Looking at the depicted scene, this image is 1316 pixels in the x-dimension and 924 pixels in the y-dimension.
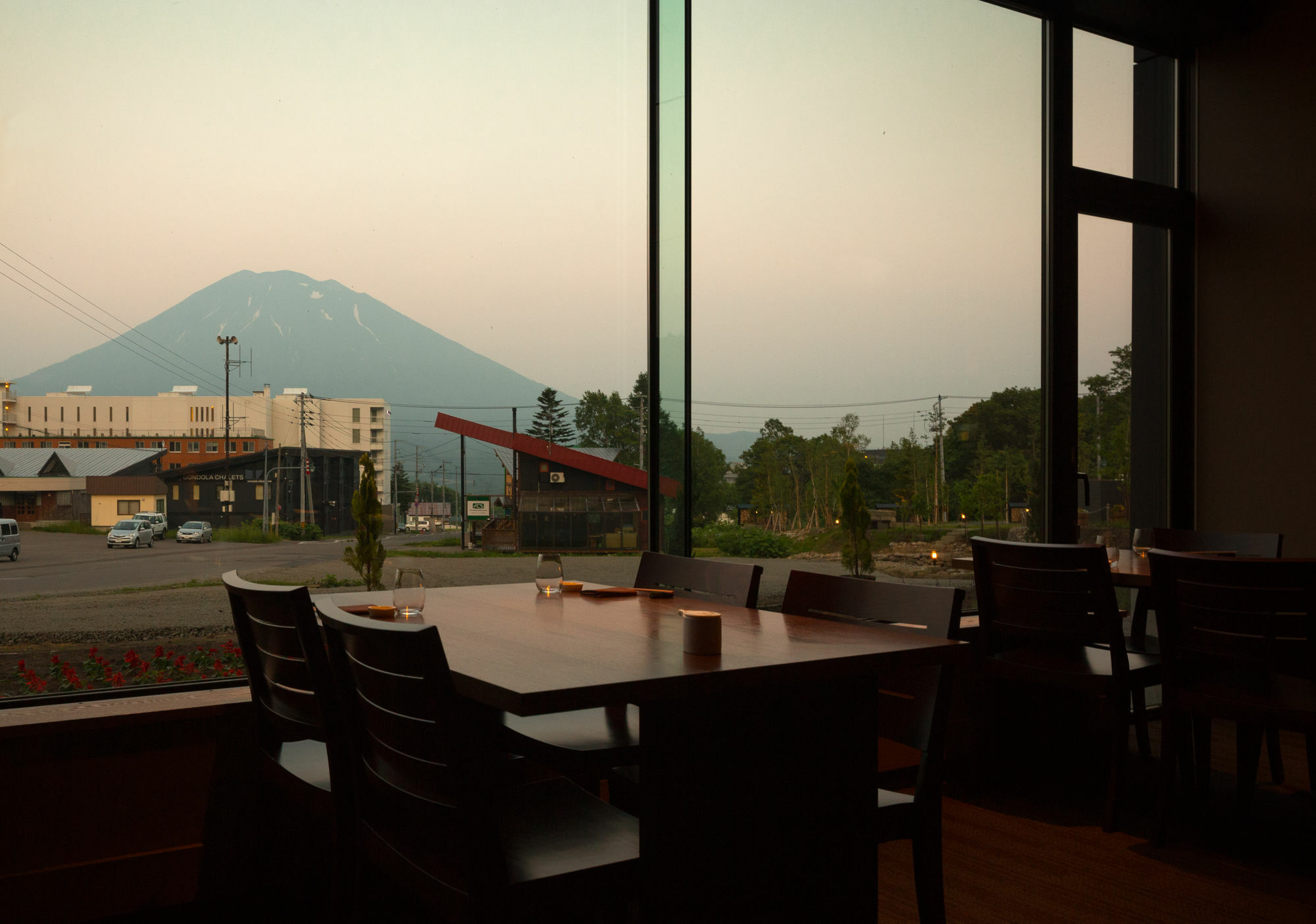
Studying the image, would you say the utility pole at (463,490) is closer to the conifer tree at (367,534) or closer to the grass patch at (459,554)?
the grass patch at (459,554)

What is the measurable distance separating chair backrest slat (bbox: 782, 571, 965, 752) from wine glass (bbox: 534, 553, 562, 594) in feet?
2.25

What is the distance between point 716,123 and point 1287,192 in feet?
9.62

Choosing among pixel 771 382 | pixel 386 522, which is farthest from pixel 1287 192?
pixel 386 522

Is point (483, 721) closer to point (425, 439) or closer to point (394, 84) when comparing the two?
point (425, 439)

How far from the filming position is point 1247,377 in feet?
15.2

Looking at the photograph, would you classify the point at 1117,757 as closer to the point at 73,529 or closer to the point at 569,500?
the point at 569,500

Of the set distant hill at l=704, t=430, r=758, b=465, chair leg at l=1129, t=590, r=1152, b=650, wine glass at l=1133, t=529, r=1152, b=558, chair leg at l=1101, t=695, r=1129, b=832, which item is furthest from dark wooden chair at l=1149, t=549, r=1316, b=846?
distant hill at l=704, t=430, r=758, b=465

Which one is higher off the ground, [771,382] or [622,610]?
[771,382]

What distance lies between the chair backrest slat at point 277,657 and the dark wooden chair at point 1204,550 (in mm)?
2809

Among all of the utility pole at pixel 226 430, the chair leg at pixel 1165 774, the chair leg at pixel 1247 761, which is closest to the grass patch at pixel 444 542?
the utility pole at pixel 226 430

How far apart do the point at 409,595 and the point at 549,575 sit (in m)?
0.54

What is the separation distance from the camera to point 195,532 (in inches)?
111

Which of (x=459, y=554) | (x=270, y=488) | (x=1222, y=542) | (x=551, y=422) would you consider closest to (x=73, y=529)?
(x=270, y=488)

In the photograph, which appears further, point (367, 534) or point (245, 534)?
point (367, 534)
